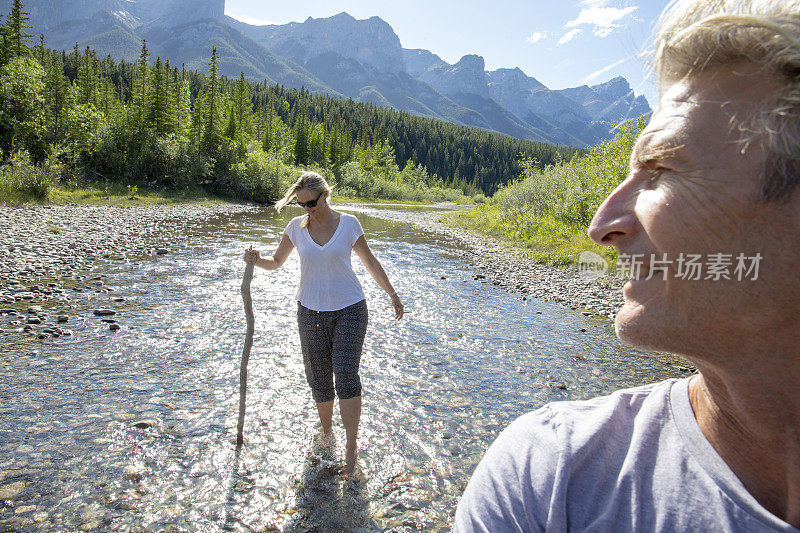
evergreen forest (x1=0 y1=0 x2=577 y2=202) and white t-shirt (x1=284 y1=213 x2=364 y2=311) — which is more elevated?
evergreen forest (x1=0 y1=0 x2=577 y2=202)

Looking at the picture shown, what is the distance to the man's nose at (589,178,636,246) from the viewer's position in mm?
852

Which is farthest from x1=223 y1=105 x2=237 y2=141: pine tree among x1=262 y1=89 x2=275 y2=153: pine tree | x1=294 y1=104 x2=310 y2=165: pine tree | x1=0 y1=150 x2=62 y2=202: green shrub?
x1=0 y1=150 x2=62 y2=202: green shrub

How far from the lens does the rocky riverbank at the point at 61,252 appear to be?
9.90m

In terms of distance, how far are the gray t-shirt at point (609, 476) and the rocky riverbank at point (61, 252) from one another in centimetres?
1037

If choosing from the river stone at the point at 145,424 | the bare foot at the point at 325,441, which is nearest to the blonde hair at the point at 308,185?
the bare foot at the point at 325,441

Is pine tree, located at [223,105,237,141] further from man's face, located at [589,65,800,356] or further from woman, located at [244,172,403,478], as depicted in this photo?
man's face, located at [589,65,800,356]

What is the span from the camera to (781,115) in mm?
696

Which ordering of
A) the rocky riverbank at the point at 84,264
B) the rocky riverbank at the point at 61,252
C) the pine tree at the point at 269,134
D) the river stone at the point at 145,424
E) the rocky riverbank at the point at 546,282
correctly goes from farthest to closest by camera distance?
1. the pine tree at the point at 269,134
2. the rocky riverbank at the point at 546,282
3. the rocky riverbank at the point at 84,264
4. the rocky riverbank at the point at 61,252
5. the river stone at the point at 145,424

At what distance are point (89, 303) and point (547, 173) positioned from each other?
2927 cm

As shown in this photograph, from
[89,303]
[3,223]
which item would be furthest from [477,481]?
[3,223]

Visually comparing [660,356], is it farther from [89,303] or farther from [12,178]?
[12,178]

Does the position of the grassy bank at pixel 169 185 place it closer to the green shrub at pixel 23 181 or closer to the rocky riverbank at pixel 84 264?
the green shrub at pixel 23 181

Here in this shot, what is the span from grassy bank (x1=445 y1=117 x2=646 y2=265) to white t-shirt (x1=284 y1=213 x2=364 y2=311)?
37.7ft

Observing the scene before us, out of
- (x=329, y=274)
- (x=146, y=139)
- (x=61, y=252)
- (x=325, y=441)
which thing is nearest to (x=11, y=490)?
(x=325, y=441)
